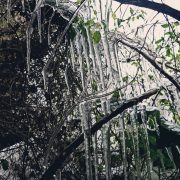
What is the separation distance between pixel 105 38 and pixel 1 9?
Answer: 297cm

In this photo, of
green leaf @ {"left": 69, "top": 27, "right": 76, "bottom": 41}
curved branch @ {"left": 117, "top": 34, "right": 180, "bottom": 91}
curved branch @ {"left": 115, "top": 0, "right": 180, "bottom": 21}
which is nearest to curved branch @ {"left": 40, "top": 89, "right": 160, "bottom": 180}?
curved branch @ {"left": 117, "top": 34, "right": 180, "bottom": 91}

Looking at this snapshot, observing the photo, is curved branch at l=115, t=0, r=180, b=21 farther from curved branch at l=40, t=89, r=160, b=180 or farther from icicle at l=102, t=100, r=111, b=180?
icicle at l=102, t=100, r=111, b=180

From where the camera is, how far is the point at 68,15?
127 inches

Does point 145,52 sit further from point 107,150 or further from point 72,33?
point 107,150

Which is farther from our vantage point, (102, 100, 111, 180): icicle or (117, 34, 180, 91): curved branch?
(102, 100, 111, 180): icicle

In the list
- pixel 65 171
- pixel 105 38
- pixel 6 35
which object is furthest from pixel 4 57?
pixel 105 38

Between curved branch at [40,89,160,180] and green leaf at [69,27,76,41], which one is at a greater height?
green leaf at [69,27,76,41]

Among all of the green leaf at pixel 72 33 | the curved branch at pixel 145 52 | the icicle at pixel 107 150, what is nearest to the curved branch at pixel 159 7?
the curved branch at pixel 145 52

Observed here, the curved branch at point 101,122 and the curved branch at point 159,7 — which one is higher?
the curved branch at point 159,7

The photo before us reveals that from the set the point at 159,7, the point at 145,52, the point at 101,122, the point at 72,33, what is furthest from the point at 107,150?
the point at 159,7

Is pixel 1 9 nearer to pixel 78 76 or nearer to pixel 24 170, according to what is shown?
pixel 78 76

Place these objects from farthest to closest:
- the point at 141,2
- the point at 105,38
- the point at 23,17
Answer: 1. the point at 23,17
2. the point at 105,38
3. the point at 141,2

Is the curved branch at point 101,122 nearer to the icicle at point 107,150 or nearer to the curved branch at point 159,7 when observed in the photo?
the icicle at point 107,150

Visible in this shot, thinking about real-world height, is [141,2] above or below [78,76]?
below
